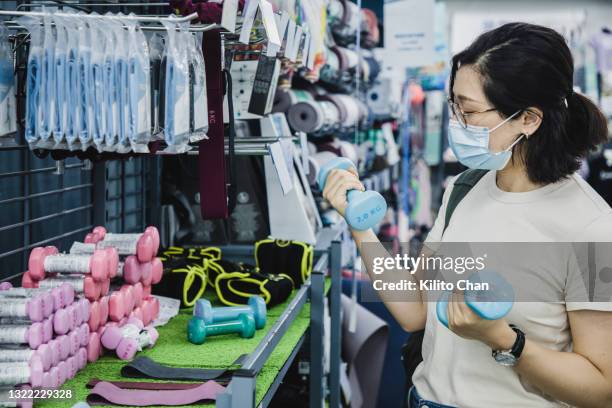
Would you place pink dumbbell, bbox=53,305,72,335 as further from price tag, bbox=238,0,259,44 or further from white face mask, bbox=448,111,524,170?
white face mask, bbox=448,111,524,170

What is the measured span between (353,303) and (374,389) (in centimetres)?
49

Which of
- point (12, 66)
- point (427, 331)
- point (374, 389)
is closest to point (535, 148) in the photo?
point (427, 331)

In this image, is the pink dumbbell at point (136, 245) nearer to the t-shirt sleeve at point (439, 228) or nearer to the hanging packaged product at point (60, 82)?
the hanging packaged product at point (60, 82)

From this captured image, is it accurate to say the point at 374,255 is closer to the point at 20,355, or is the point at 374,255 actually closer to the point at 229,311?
the point at 229,311

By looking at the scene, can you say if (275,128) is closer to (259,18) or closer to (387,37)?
(259,18)

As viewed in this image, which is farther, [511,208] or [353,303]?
[353,303]

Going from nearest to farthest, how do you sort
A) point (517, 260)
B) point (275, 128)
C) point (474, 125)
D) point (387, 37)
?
1. point (517, 260)
2. point (474, 125)
3. point (275, 128)
4. point (387, 37)

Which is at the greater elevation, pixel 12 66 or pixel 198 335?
pixel 12 66

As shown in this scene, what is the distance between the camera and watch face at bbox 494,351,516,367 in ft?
4.70

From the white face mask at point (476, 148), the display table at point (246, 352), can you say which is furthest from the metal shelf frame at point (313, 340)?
the white face mask at point (476, 148)

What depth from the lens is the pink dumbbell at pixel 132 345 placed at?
185cm

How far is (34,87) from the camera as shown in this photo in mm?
1688

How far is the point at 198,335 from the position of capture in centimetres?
200

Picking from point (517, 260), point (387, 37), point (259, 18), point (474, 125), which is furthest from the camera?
point (387, 37)
